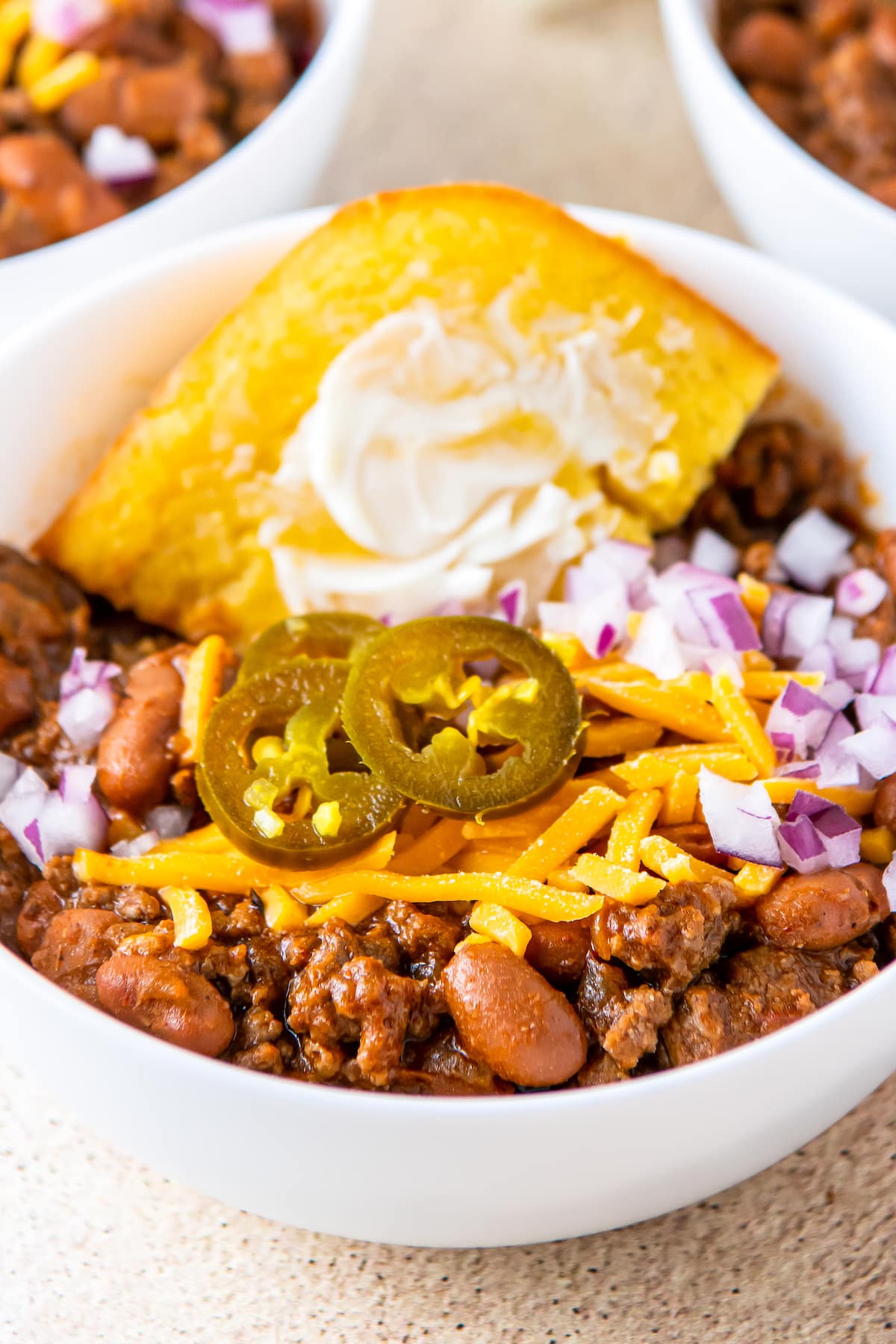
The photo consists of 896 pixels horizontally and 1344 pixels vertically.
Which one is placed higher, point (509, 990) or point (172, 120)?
point (172, 120)

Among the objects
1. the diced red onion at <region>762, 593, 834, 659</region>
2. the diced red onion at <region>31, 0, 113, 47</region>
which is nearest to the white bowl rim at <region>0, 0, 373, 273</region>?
the diced red onion at <region>31, 0, 113, 47</region>

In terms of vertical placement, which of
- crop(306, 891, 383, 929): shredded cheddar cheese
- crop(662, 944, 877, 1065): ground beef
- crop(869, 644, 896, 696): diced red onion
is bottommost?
crop(662, 944, 877, 1065): ground beef

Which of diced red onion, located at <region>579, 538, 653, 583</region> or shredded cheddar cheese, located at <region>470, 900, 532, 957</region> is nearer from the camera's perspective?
shredded cheddar cheese, located at <region>470, 900, 532, 957</region>

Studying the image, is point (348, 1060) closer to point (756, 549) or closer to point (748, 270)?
point (756, 549)

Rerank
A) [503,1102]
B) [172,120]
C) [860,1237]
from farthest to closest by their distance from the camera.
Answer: [172,120]
[860,1237]
[503,1102]

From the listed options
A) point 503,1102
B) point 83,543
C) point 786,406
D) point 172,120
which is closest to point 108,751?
point 83,543

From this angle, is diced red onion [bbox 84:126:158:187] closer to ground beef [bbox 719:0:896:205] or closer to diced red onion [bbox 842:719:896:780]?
ground beef [bbox 719:0:896:205]
